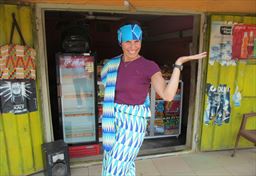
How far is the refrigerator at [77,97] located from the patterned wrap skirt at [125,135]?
4.89 ft

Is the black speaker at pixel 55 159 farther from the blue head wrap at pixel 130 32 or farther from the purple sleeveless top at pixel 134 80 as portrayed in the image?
the blue head wrap at pixel 130 32

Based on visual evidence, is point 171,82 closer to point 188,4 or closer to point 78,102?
point 188,4

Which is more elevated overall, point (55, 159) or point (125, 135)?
point (125, 135)

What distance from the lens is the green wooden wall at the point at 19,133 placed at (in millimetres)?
2074

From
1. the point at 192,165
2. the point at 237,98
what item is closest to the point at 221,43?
the point at 237,98

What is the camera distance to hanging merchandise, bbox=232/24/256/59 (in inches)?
108

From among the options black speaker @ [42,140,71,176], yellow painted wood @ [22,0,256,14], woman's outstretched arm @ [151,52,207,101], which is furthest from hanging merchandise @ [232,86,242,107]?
black speaker @ [42,140,71,176]

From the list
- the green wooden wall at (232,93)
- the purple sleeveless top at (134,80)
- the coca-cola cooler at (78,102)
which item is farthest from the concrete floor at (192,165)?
the purple sleeveless top at (134,80)

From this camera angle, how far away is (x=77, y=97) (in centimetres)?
297

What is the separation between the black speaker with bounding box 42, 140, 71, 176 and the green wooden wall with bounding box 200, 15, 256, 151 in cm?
193

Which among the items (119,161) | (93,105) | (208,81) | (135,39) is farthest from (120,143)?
(208,81)

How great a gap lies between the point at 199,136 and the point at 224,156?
448 millimetres

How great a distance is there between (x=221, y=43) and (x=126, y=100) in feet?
6.33

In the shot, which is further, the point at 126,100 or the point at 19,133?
the point at 19,133
